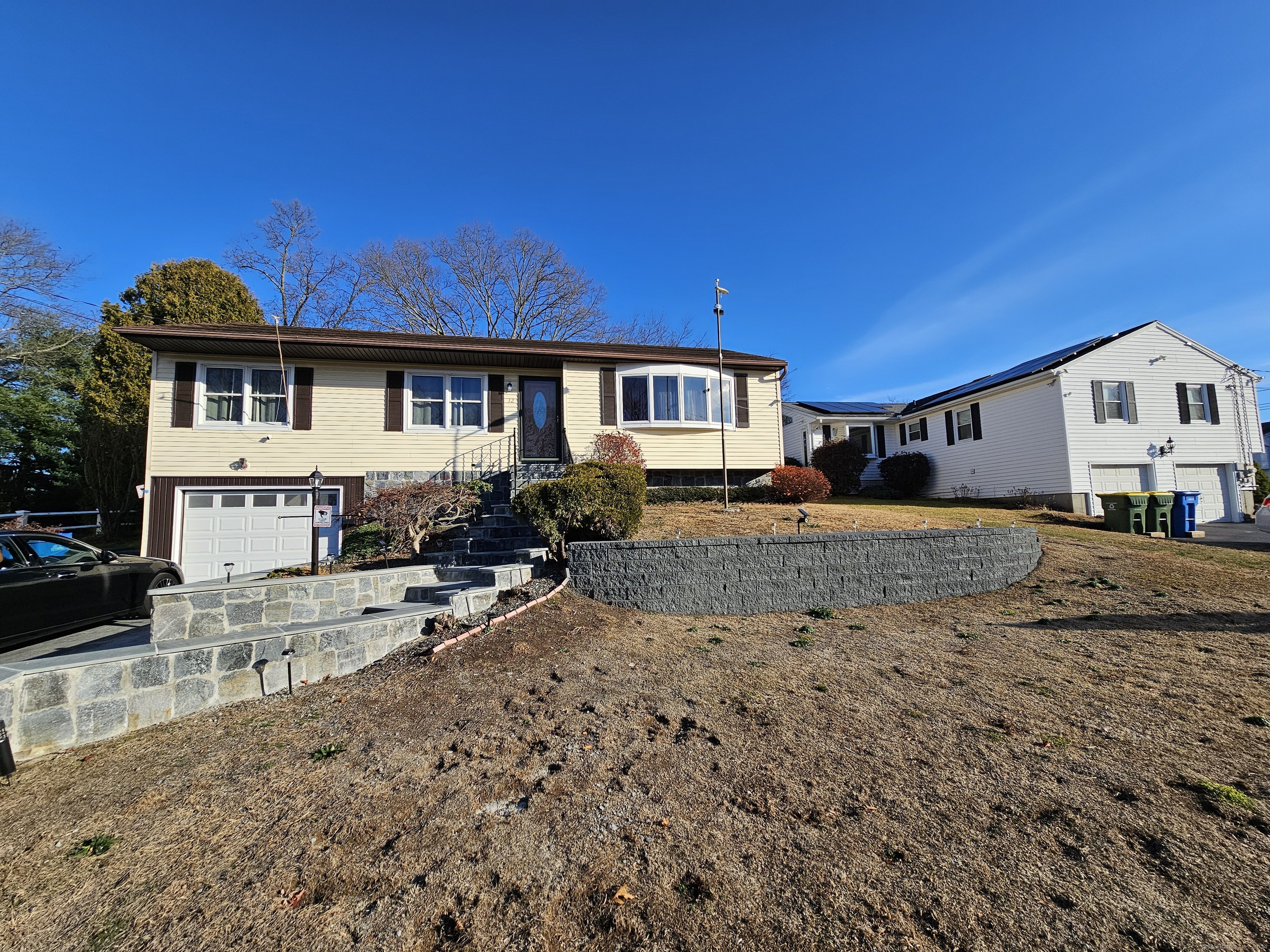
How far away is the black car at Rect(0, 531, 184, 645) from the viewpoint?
5.45m

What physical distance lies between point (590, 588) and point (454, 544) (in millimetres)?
3366

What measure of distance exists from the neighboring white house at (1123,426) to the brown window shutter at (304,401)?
20.3 m

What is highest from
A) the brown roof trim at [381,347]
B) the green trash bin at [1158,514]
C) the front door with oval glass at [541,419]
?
the brown roof trim at [381,347]

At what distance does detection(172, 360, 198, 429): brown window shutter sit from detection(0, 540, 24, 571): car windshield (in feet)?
19.1

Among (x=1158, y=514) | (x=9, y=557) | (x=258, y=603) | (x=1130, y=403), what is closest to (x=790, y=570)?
(x=258, y=603)

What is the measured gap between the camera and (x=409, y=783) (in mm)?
2916

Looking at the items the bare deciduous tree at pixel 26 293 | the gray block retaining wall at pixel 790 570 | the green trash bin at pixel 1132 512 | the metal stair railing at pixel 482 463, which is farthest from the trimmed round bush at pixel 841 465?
the bare deciduous tree at pixel 26 293

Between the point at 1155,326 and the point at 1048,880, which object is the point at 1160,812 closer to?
the point at 1048,880

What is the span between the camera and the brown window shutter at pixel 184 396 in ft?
34.8

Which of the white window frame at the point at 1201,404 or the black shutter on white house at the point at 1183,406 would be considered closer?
the black shutter on white house at the point at 1183,406

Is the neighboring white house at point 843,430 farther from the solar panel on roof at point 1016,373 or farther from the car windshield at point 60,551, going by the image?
the car windshield at point 60,551

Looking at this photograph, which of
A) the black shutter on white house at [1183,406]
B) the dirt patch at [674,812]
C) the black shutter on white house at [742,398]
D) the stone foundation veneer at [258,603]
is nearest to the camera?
the dirt patch at [674,812]

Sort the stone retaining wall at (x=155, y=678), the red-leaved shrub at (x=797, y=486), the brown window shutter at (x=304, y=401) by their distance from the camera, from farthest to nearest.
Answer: the red-leaved shrub at (x=797, y=486) → the brown window shutter at (x=304, y=401) → the stone retaining wall at (x=155, y=678)

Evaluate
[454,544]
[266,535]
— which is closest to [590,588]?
[454,544]
